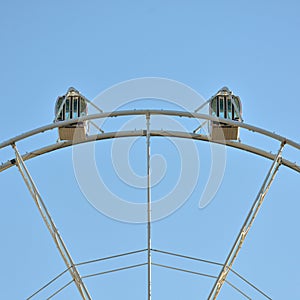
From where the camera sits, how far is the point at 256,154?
39.0 metres

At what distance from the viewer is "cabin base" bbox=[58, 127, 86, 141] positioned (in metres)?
38.7

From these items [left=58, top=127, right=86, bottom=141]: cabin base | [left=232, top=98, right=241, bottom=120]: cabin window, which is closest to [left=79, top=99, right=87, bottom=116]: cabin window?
[left=58, top=127, right=86, bottom=141]: cabin base

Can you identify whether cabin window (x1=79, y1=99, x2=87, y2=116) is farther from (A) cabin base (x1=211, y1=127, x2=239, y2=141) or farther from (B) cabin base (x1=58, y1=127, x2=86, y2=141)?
(A) cabin base (x1=211, y1=127, x2=239, y2=141)

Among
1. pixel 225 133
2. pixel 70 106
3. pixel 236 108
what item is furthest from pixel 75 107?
pixel 236 108

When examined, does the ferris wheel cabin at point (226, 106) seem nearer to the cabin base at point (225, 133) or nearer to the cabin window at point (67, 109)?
the cabin base at point (225, 133)

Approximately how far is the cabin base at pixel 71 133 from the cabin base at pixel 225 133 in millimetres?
3956

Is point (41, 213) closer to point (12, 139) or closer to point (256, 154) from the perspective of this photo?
point (12, 139)

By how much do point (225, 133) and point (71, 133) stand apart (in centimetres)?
465

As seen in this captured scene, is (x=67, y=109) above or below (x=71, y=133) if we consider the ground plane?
above

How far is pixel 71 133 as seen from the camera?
38.8 m

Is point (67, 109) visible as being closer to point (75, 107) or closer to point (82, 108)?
point (75, 107)

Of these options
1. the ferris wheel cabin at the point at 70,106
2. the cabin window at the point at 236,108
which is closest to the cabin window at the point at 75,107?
the ferris wheel cabin at the point at 70,106

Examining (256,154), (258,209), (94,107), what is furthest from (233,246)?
(94,107)

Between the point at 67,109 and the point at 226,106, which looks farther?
the point at 67,109
